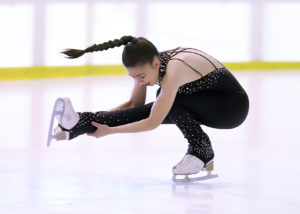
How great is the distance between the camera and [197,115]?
3.75 m

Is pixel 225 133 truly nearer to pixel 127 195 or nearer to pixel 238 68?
pixel 127 195

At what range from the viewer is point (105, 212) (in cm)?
320

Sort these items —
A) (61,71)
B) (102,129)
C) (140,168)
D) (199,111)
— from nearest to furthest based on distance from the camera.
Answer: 1. (102,129)
2. (199,111)
3. (140,168)
4. (61,71)

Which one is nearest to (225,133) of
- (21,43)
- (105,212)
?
(105,212)

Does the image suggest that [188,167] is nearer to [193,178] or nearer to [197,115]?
[193,178]

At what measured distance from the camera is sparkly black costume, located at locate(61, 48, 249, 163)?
365cm

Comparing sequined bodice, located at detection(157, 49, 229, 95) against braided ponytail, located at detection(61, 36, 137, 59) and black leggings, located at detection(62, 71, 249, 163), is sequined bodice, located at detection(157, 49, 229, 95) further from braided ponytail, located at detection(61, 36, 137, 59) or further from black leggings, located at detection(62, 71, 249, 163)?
braided ponytail, located at detection(61, 36, 137, 59)

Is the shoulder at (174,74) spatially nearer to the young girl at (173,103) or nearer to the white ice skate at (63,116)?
the young girl at (173,103)

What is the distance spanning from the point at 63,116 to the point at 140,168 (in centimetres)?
67

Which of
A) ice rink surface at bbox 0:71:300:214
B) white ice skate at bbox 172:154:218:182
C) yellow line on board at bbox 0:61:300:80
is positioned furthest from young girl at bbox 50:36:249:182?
yellow line on board at bbox 0:61:300:80

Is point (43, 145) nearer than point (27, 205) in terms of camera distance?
No

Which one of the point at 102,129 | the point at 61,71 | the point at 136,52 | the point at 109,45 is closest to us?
the point at 136,52

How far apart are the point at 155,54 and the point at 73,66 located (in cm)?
480

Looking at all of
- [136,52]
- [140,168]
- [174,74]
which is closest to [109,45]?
[136,52]
